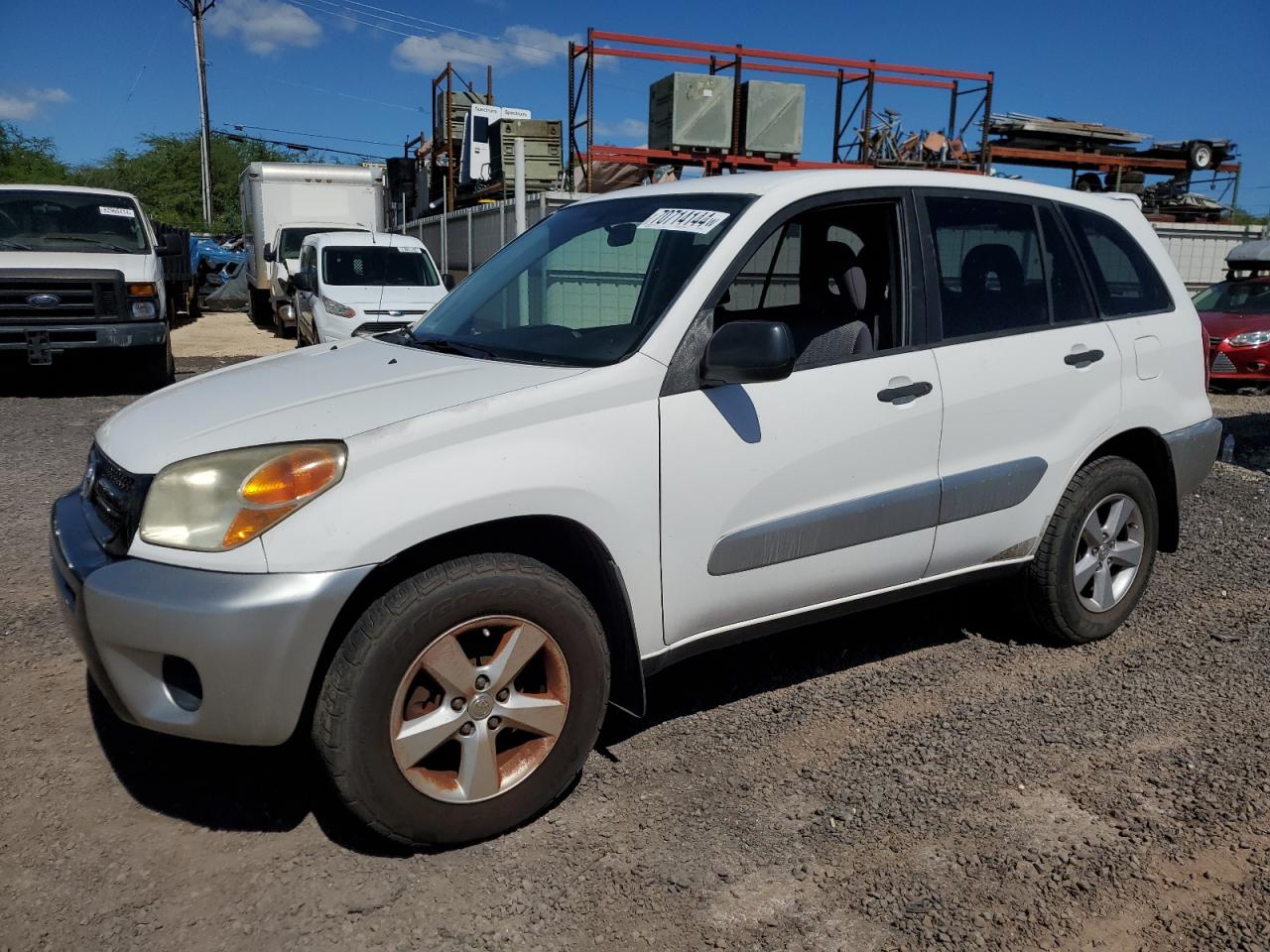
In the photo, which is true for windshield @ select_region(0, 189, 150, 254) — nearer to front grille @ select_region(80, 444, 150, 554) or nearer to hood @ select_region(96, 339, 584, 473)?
hood @ select_region(96, 339, 584, 473)

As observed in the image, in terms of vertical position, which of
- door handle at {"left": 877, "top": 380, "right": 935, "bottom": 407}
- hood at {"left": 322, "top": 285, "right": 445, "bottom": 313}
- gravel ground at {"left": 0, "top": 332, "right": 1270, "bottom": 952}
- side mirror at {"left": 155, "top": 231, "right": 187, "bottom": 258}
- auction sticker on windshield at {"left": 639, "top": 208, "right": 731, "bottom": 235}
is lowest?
gravel ground at {"left": 0, "top": 332, "right": 1270, "bottom": 952}

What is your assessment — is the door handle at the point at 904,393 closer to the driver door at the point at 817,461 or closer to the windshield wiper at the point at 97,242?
the driver door at the point at 817,461

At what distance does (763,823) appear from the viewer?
9.38 feet

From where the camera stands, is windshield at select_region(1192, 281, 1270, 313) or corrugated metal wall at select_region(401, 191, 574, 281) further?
corrugated metal wall at select_region(401, 191, 574, 281)

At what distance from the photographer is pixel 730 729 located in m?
3.42

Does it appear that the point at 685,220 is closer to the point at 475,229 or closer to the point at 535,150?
the point at 475,229

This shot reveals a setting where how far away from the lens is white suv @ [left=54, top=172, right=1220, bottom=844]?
2414 millimetres

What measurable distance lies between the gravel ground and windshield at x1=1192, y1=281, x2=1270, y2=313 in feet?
33.3

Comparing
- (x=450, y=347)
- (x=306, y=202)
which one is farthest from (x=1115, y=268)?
(x=306, y=202)

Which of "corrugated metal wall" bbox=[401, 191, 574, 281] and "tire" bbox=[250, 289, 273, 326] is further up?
"corrugated metal wall" bbox=[401, 191, 574, 281]

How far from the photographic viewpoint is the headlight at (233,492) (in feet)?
7.81

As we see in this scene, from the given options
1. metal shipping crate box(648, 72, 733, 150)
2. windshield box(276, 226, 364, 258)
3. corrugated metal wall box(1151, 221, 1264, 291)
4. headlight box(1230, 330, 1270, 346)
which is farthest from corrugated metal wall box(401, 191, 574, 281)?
corrugated metal wall box(1151, 221, 1264, 291)

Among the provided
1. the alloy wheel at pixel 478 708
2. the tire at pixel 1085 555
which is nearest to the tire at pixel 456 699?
the alloy wheel at pixel 478 708

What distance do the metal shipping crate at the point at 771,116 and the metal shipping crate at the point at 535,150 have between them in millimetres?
3538
